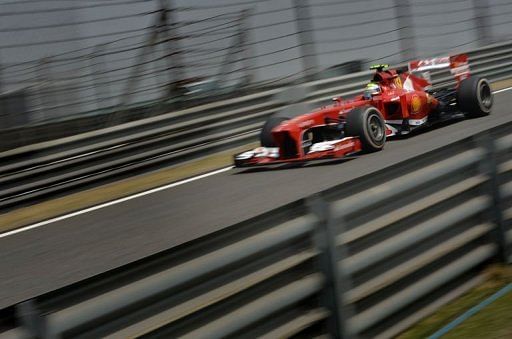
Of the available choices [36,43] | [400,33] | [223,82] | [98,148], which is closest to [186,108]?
[223,82]

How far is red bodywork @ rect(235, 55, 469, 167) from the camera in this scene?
26.5 feet

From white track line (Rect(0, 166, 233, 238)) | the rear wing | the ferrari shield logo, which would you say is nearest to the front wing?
white track line (Rect(0, 166, 233, 238))

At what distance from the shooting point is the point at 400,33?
12.3 m

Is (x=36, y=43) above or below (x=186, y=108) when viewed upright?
above

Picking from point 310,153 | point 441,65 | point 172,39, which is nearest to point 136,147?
point 172,39

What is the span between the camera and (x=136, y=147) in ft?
29.7

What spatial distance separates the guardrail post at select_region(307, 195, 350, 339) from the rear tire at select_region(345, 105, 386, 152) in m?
Result: 5.16

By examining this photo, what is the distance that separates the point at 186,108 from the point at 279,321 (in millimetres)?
7140

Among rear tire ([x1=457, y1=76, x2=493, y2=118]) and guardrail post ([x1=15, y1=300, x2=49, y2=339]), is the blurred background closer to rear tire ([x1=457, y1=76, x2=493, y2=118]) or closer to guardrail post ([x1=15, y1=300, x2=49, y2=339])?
rear tire ([x1=457, y1=76, x2=493, y2=118])

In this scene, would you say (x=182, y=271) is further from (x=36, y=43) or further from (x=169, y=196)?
(x=36, y=43)

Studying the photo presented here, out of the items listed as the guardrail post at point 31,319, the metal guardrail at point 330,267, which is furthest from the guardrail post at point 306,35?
the guardrail post at point 31,319

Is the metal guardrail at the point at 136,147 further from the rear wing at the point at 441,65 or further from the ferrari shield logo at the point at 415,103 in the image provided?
the ferrari shield logo at the point at 415,103

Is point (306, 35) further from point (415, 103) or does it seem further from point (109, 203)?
point (109, 203)

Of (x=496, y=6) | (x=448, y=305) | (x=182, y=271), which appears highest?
(x=496, y=6)
